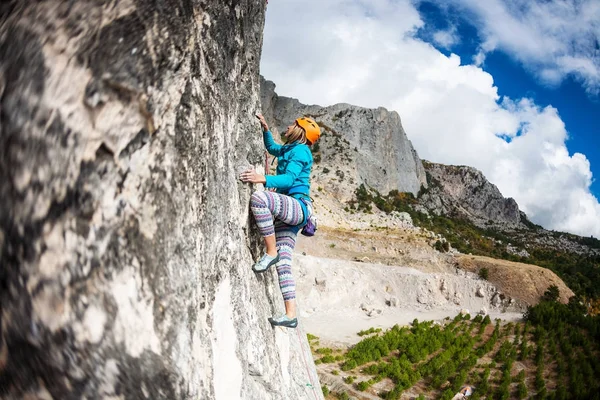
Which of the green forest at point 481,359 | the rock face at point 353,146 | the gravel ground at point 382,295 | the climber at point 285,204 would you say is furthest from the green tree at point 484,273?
the climber at point 285,204

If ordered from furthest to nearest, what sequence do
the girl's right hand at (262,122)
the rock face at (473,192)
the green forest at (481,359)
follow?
the rock face at (473,192) < the green forest at (481,359) < the girl's right hand at (262,122)

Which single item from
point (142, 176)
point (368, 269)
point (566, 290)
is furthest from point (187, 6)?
point (566, 290)

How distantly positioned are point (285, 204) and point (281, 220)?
0.30 meters

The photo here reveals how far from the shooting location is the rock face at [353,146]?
168ft

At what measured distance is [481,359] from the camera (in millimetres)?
15641

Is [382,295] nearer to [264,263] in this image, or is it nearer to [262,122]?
[262,122]

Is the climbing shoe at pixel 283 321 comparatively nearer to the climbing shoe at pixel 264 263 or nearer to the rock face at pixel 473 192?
the climbing shoe at pixel 264 263

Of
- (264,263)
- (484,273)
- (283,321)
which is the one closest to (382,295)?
(484,273)

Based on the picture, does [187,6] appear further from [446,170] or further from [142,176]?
[446,170]

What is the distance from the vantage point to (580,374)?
13.6m

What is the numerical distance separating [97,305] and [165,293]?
47cm

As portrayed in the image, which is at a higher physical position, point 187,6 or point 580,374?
point 187,6

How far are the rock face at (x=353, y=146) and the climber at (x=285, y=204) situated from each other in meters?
41.9

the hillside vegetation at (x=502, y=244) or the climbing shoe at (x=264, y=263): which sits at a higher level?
the hillside vegetation at (x=502, y=244)
